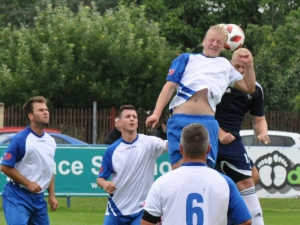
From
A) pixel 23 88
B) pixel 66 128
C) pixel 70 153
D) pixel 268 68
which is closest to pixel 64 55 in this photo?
pixel 23 88

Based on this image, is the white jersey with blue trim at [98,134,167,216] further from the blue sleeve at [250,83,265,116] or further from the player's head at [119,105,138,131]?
the blue sleeve at [250,83,265,116]

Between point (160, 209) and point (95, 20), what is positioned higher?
point (95, 20)

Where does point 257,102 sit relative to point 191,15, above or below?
below

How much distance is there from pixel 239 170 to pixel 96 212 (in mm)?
8650

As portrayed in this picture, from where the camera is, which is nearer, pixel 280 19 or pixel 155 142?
pixel 155 142

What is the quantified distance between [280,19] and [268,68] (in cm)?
1115

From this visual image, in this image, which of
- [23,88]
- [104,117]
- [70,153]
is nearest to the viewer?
[70,153]

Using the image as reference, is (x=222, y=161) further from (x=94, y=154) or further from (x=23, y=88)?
(x=23, y=88)

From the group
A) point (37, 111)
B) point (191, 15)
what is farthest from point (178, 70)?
point (191, 15)

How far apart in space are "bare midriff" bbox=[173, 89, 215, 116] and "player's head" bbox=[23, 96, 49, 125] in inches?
88.6

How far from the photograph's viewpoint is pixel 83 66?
30.5m

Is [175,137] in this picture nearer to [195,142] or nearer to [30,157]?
[30,157]

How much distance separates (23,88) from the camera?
98.2ft

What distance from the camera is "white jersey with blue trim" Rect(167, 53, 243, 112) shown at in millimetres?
7895
